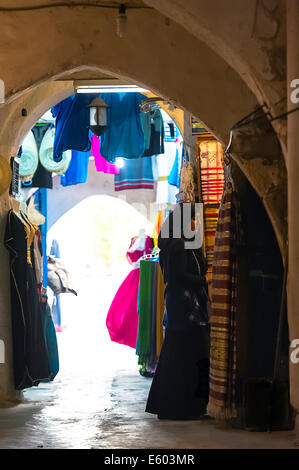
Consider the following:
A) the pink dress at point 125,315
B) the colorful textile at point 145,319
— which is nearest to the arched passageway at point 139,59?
the colorful textile at point 145,319

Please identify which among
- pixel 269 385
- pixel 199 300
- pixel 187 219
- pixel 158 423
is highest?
pixel 187 219

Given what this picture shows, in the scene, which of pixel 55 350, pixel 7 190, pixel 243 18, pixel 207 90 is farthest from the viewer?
pixel 55 350

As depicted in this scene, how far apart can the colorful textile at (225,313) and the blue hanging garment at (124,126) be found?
3.99 meters

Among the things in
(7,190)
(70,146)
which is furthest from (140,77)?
(70,146)

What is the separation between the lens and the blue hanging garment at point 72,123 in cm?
845

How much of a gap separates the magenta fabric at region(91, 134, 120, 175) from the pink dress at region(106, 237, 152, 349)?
1.65m

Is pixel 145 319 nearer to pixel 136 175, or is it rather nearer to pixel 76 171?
pixel 76 171

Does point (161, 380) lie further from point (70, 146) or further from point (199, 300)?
point (70, 146)

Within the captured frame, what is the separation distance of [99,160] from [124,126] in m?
2.06

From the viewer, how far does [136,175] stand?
1159 centimetres

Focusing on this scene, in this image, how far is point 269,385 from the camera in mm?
4703

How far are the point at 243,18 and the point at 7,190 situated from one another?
3.30 m

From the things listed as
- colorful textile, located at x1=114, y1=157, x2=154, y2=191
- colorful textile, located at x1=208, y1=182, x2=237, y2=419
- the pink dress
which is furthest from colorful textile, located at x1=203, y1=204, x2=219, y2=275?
colorful textile, located at x1=114, y1=157, x2=154, y2=191

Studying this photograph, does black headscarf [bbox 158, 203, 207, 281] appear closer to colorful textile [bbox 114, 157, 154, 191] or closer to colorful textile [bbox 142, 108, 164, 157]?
colorful textile [bbox 142, 108, 164, 157]
